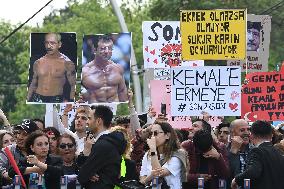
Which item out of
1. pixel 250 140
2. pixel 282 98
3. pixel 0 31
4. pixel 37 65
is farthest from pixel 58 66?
pixel 0 31

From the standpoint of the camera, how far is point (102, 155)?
1224 centimetres

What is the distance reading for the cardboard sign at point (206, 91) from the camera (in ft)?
56.2

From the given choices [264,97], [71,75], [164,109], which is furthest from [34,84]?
[264,97]

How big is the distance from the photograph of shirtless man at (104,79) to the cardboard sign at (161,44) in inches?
50.5

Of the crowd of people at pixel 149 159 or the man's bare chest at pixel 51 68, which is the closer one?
the crowd of people at pixel 149 159

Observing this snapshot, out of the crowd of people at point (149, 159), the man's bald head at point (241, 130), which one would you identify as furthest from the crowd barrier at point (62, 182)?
the man's bald head at point (241, 130)

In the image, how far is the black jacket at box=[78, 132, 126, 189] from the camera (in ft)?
40.2

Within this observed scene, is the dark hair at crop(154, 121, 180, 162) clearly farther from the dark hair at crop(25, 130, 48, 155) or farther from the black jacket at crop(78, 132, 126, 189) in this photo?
the dark hair at crop(25, 130, 48, 155)

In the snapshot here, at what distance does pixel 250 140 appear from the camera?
1499 centimetres

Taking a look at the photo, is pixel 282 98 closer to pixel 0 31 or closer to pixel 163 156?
pixel 163 156

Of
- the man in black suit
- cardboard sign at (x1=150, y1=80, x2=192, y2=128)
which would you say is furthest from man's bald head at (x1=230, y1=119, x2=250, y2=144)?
cardboard sign at (x1=150, y1=80, x2=192, y2=128)

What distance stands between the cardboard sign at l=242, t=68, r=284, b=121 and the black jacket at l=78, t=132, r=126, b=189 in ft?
19.7

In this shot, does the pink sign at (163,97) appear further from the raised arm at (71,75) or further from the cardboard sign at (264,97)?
the raised arm at (71,75)

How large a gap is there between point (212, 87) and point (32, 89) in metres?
3.42
